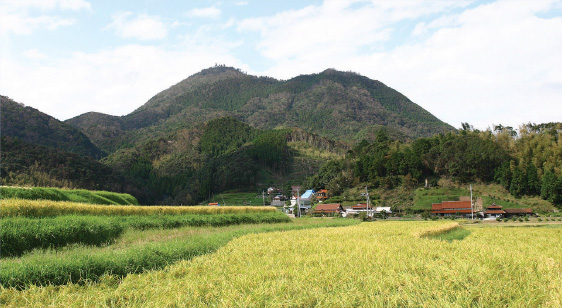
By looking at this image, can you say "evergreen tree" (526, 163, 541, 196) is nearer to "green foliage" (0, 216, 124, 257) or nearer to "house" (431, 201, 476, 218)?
"house" (431, 201, 476, 218)

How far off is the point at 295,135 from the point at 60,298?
178849 millimetres

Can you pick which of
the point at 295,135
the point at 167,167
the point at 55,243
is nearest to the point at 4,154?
the point at 55,243

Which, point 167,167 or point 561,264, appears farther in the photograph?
point 167,167

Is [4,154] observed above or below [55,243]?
above

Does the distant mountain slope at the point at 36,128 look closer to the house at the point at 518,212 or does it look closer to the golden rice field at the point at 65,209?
the golden rice field at the point at 65,209

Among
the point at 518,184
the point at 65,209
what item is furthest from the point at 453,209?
the point at 65,209

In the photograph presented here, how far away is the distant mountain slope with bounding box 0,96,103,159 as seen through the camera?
131 metres

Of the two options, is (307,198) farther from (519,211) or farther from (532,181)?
(532,181)

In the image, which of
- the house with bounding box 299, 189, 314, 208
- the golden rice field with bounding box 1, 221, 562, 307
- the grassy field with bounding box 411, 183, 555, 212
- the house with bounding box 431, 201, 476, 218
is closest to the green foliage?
the golden rice field with bounding box 1, 221, 562, 307

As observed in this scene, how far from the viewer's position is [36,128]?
463 feet

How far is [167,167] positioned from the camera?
155 m

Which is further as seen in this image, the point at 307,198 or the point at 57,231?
the point at 307,198

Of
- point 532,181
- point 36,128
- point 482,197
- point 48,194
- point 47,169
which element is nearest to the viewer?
point 48,194

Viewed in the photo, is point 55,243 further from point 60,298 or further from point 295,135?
point 295,135
